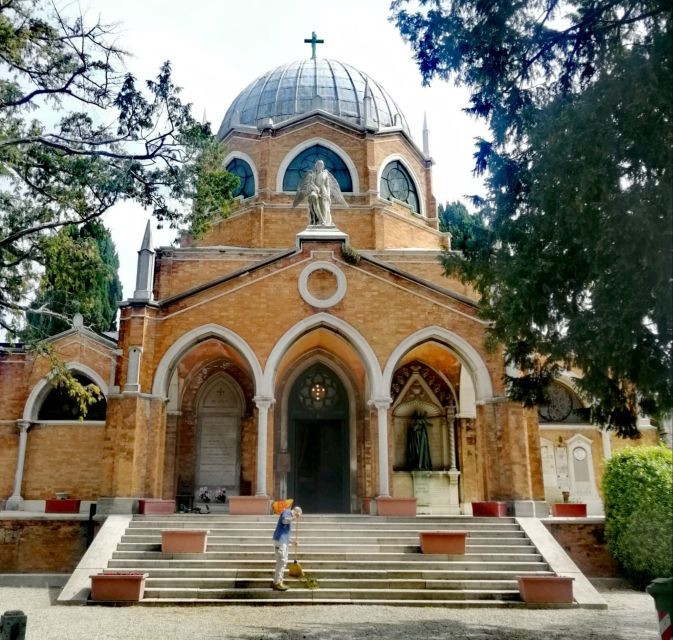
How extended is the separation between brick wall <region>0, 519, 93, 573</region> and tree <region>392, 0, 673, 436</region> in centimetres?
928

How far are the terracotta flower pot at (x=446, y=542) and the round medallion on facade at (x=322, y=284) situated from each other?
6.17 meters

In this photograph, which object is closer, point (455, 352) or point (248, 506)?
point (248, 506)

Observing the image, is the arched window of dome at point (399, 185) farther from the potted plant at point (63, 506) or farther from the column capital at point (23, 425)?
the potted plant at point (63, 506)

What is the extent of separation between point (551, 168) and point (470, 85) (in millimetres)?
1970

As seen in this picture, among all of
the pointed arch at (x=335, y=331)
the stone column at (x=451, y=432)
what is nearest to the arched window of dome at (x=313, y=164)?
the pointed arch at (x=335, y=331)

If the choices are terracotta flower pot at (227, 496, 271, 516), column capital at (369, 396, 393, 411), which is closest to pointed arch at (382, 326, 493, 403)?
column capital at (369, 396, 393, 411)

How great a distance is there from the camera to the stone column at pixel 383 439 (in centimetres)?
1462

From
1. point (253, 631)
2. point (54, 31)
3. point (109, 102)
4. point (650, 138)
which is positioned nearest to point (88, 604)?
point (253, 631)

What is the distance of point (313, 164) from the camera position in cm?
2264

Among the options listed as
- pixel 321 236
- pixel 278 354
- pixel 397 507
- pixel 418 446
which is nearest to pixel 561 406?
pixel 418 446

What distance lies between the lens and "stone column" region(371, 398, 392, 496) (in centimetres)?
1462

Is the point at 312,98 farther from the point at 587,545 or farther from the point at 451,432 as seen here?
the point at 587,545

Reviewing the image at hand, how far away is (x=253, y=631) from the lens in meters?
8.02

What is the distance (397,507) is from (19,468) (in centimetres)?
1177
